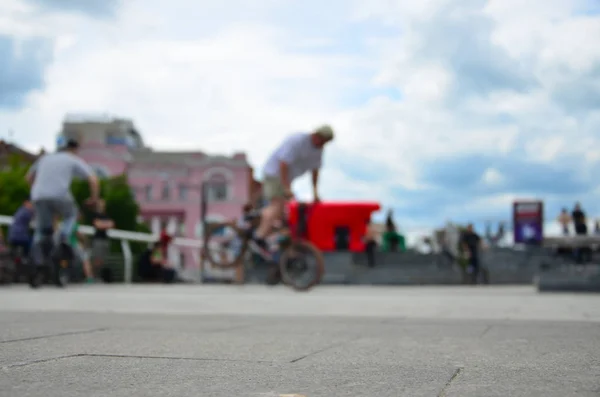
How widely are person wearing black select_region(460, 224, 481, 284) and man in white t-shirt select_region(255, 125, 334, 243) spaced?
10.7 meters

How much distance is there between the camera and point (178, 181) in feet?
266

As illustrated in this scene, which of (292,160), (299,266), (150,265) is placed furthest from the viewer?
(150,265)

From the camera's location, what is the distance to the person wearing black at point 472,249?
797 inches

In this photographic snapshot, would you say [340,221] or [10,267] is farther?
[340,221]

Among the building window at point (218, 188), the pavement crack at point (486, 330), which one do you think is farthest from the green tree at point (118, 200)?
the pavement crack at point (486, 330)

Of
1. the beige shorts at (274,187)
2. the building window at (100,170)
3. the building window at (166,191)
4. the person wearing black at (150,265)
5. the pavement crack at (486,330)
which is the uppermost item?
the building window at (100,170)

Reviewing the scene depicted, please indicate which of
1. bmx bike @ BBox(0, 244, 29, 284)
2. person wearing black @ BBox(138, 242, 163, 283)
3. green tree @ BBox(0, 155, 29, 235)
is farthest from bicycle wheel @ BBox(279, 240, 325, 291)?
green tree @ BBox(0, 155, 29, 235)

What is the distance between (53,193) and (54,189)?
0.16ft

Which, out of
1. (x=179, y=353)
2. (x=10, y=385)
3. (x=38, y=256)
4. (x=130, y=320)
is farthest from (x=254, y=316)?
(x=38, y=256)

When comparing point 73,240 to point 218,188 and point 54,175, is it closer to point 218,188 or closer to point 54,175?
point 54,175

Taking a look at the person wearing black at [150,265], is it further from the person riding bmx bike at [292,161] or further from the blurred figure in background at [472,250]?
the person riding bmx bike at [292,161]

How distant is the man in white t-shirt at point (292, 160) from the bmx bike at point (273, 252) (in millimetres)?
628

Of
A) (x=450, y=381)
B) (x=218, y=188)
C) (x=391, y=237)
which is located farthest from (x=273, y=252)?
(x=218, y=188)

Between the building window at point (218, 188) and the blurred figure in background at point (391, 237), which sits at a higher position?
the building window at point (218, 188)
